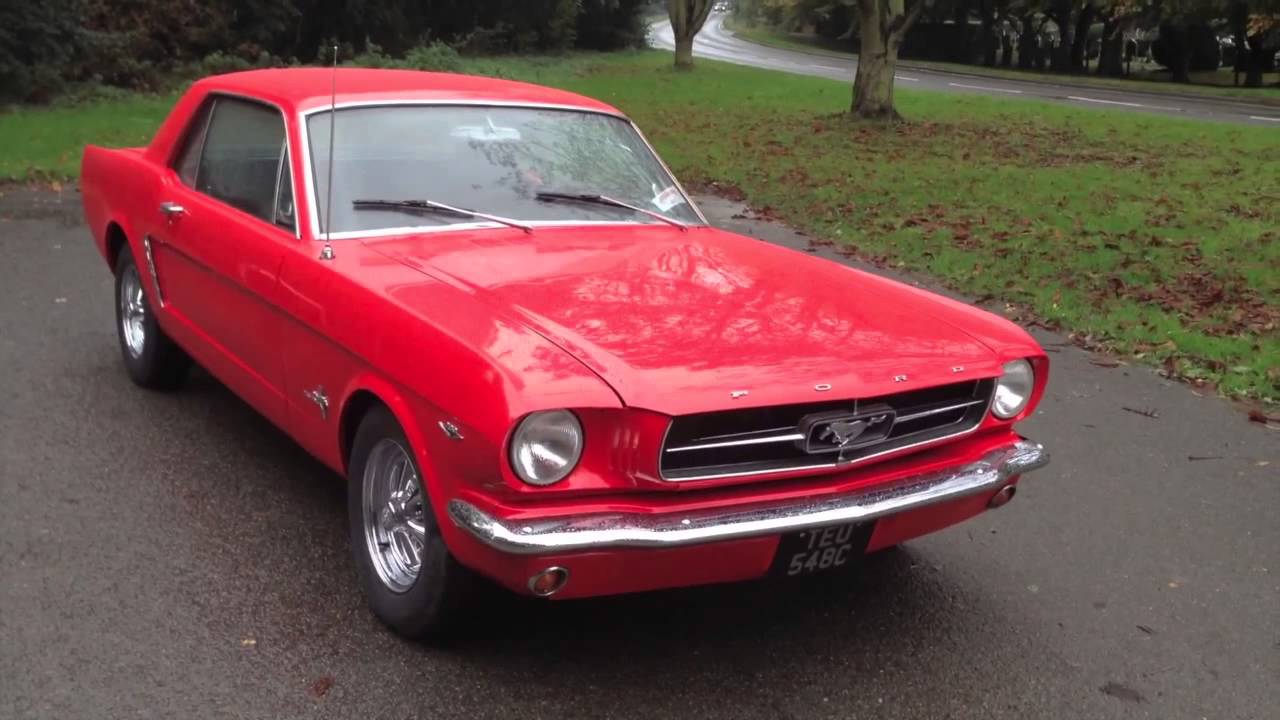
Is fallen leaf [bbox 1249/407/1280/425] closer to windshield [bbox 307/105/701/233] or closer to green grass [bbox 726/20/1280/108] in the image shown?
windshield [bbox 307/105/701/233]

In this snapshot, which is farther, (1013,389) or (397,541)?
(1013,389)

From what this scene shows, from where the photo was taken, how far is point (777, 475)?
10.4 ft

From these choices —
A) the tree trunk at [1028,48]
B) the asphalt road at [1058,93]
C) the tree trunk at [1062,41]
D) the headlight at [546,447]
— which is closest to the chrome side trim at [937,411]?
the headlight at [546,447]

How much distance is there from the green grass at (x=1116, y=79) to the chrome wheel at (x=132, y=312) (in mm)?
26912

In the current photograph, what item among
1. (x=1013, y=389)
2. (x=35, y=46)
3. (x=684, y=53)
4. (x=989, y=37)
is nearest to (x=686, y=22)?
(x=684, y=53)

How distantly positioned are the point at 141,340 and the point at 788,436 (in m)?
3.79

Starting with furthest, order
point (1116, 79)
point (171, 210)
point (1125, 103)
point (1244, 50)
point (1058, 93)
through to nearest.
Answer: point (1244, 50) → point (1116, 79) → point (1058, 93) → point (1125, 103) → point (171, 210)

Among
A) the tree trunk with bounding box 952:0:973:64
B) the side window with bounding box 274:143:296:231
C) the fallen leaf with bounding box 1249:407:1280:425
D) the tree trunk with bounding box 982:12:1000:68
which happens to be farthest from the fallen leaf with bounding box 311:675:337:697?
the tree trunk with bounding box 952:0:973:64

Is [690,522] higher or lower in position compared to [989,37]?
lower

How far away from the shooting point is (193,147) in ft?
17.1

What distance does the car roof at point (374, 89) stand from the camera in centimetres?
449

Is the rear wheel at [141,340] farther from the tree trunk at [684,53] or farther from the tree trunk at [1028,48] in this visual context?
the tree trunk at [1028,48]

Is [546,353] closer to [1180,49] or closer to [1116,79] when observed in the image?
[1116,79]

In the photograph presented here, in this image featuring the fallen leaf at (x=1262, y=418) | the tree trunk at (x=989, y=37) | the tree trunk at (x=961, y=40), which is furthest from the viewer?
the tree trunk at (x=961, y=40)
